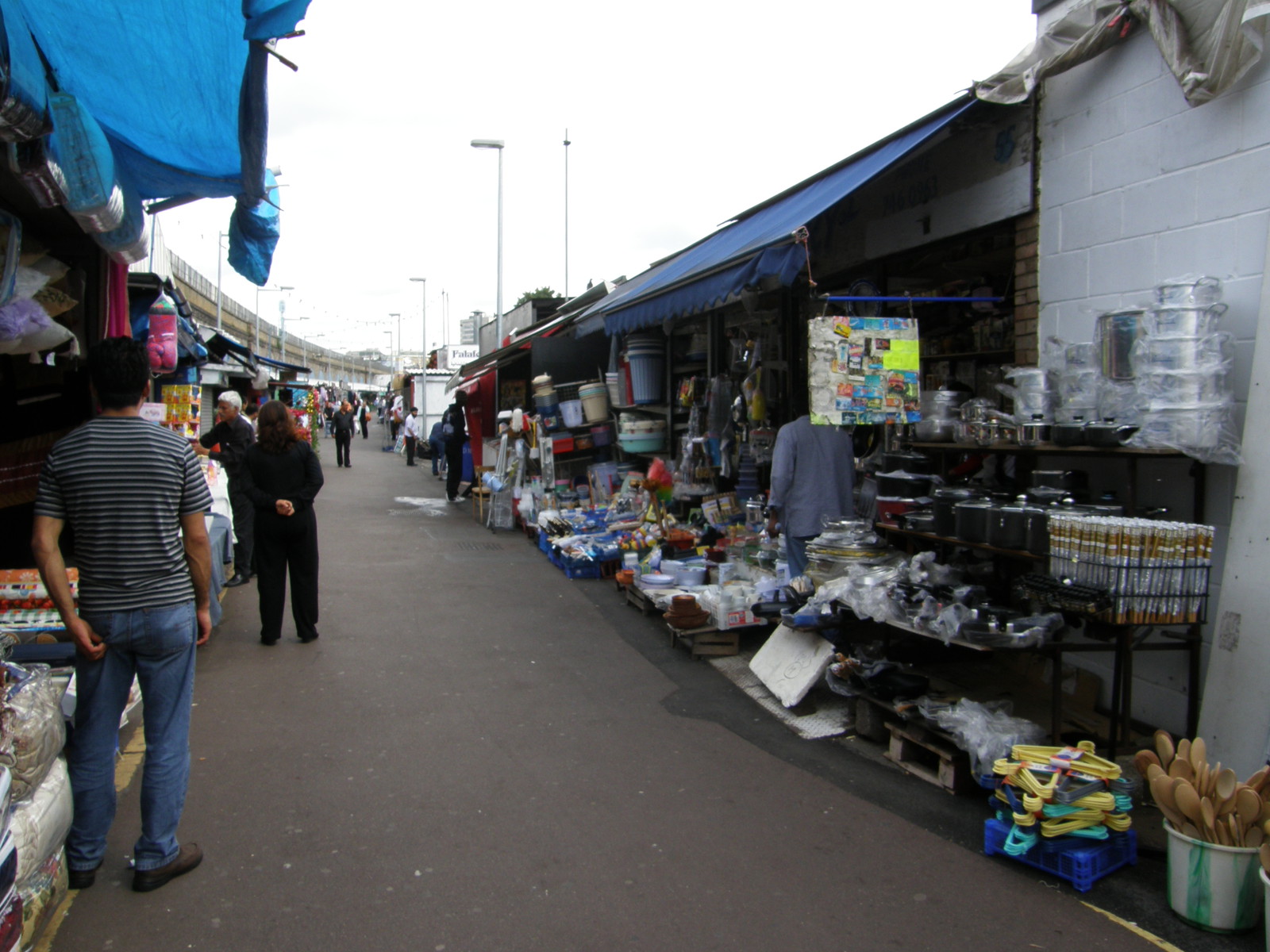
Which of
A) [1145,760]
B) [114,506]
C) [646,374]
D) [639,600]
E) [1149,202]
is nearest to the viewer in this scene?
[114,506]

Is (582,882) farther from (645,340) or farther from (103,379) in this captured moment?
(645,340)

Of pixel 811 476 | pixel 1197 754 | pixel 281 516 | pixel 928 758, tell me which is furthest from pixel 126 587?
pixel 811 476

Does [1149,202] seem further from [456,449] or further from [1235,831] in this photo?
[456,449]

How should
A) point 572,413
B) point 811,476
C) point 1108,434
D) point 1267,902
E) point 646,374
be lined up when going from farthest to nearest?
1. point 572,413
2. point 646,374
3. point 811,476
4. point 1108,434
5. point 1267,902

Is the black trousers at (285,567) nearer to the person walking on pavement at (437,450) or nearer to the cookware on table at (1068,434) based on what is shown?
the cookware on table at (1068,434)

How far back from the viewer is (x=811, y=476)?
22.2 ft

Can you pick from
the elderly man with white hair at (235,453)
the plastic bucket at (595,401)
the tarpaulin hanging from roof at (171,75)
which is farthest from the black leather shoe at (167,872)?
the plastic bucket at (595,401)

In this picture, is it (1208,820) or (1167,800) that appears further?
(1167,800)

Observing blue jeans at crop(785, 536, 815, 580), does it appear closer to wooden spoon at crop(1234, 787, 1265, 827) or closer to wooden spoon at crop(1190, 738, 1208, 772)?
wooden spoon at crop(1190, 738, 1208, 772)

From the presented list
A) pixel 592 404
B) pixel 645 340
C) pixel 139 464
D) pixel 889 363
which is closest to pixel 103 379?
pixel 139 464

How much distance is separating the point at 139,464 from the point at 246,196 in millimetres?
2790

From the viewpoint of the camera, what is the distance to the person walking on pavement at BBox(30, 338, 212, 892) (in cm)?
333

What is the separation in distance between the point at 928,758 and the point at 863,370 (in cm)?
235

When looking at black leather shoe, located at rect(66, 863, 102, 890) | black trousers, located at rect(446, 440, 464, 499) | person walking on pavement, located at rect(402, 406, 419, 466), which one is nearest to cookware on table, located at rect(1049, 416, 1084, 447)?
black leather shoe, located at rect(66, 863, 102, 890)
